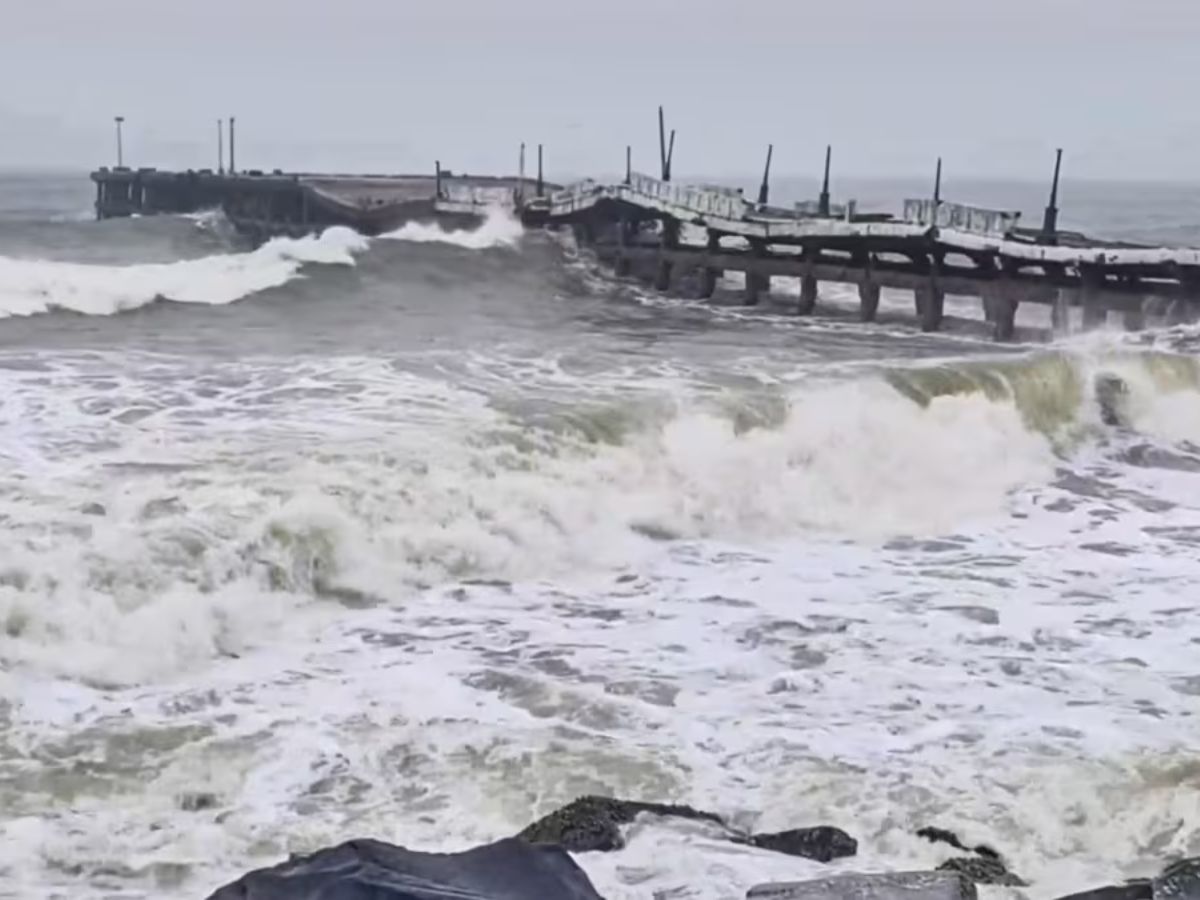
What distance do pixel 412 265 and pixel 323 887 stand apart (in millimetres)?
37454

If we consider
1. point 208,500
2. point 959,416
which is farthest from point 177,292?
point 208,500

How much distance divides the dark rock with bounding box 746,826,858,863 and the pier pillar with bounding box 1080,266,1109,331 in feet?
74.0

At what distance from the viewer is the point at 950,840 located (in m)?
8.54

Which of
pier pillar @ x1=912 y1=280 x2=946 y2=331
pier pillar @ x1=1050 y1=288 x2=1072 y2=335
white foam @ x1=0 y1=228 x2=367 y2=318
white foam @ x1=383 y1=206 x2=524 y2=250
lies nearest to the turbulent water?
pier pillar @ x1=1050 y1=288 x2=1072 y2=335

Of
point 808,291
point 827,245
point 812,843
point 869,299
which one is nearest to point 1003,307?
point 869,299

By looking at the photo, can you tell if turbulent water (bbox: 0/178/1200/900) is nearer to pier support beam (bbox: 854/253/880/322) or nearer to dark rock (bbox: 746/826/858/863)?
dark rock (bbox: 746/826/858/863)

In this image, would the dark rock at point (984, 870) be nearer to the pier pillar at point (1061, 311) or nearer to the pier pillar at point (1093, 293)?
the pier pillar at point (1093, 293)

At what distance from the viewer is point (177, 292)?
3359 centimetres

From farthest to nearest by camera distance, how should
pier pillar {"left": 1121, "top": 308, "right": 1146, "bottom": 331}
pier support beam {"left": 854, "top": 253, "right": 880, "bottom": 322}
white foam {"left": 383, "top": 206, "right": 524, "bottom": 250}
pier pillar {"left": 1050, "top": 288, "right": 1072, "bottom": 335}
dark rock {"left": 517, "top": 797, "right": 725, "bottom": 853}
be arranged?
white foam {"left": 383, "top": 206, "right": 524, "bottom": 250}
pier support beam {"left": 854, "top": 253, "right": 880, "bottom": 322}
pier pillar {"left": 1050, "top": 288, "right": 1072, "bottom": 335}
pier pillar {"left": 1121, "top": 308, "right": 1146, "bottom": 331}
dark rock {"left": 517, "top": 797, "right": 725, "bottom": 853}

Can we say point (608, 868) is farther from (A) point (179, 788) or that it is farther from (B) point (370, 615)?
(B) point (370, 615)

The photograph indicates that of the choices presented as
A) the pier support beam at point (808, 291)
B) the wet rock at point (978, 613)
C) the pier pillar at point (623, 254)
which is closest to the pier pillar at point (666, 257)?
the pier pillar at point (623, 254)

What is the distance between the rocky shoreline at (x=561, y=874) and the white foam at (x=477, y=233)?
39.2 metres

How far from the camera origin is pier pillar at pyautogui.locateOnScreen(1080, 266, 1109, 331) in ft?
95.1

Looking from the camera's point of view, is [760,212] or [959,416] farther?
[760,212]
